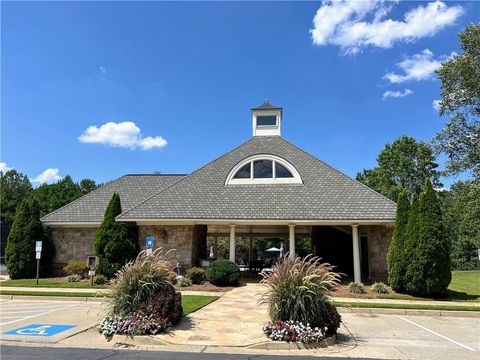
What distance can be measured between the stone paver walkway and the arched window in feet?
26.2

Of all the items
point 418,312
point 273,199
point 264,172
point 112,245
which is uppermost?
point 264,172

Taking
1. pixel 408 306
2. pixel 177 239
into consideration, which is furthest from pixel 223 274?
pixel 408 306

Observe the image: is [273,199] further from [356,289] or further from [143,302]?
[143,302]

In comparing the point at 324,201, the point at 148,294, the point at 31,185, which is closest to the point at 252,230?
the point at 324,201

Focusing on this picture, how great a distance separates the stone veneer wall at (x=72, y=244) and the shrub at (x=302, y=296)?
48.4 feet

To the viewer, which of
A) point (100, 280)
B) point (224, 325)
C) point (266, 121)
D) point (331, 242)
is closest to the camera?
point (224, 325)

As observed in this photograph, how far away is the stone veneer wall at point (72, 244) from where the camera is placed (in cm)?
1995

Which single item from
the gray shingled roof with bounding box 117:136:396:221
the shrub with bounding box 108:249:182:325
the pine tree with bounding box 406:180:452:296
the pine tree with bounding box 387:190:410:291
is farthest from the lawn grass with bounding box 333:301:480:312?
the shrub with bounding box 108:249:182:325

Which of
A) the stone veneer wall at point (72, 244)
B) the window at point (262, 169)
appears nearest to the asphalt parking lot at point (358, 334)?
the stone veneer wall at point (72, 244)

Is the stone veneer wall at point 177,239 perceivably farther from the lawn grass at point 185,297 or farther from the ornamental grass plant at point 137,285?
the ornamental grass plant at point 137,285

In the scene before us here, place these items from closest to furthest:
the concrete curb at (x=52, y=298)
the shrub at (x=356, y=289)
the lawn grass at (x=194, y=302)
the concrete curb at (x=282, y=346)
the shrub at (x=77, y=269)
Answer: the concrete curb at (x=282, y=346) → the lawn grass at (x=194, y=302) → the concrete curb at (x=52, y=298) → the shrub at (x=356, y=289) → the shrub at (x=77, y=269)

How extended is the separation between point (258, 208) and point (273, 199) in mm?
1063

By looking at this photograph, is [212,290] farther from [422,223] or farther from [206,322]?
[422,223]

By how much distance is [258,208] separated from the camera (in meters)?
17.6
